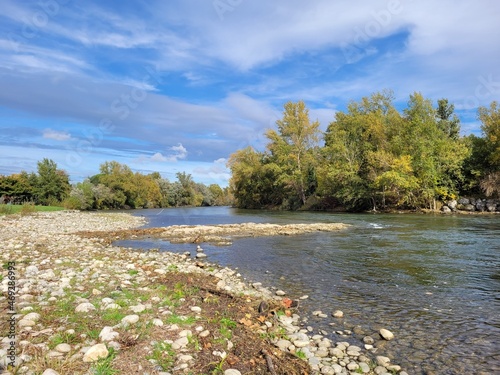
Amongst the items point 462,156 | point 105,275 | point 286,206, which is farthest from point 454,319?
point 286,206

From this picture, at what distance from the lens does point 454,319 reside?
24.1 ft

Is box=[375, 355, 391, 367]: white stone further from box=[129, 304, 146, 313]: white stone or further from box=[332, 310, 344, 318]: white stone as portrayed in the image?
box=[129, 304, 146, 313]: white stone

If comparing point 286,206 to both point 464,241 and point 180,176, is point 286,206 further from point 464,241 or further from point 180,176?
point 180,176

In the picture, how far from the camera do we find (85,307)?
20.1ft

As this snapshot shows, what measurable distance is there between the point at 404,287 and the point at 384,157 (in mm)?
41342

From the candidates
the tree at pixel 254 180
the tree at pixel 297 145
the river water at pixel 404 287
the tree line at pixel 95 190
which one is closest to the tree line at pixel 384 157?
the tree at pixel 297 145

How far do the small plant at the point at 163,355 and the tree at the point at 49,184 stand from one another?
8705 cm

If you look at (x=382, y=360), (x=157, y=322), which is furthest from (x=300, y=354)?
(x=157, y=322)

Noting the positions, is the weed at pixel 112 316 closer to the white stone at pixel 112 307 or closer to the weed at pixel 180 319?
the white stone at pixel 112 307

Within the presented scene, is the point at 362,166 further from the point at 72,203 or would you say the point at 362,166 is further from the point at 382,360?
the point at 72,203

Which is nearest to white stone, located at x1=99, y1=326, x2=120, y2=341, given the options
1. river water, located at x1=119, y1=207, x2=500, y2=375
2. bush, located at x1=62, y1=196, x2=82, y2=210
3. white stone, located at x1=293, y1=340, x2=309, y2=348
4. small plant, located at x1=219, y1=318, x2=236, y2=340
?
small plant, located at x1=219, y1=318, x2=236, y2=340

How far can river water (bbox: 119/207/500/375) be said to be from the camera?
6.02 meters

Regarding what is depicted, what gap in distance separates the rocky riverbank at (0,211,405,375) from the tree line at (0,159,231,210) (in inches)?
2974

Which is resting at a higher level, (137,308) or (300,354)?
(137,308)
